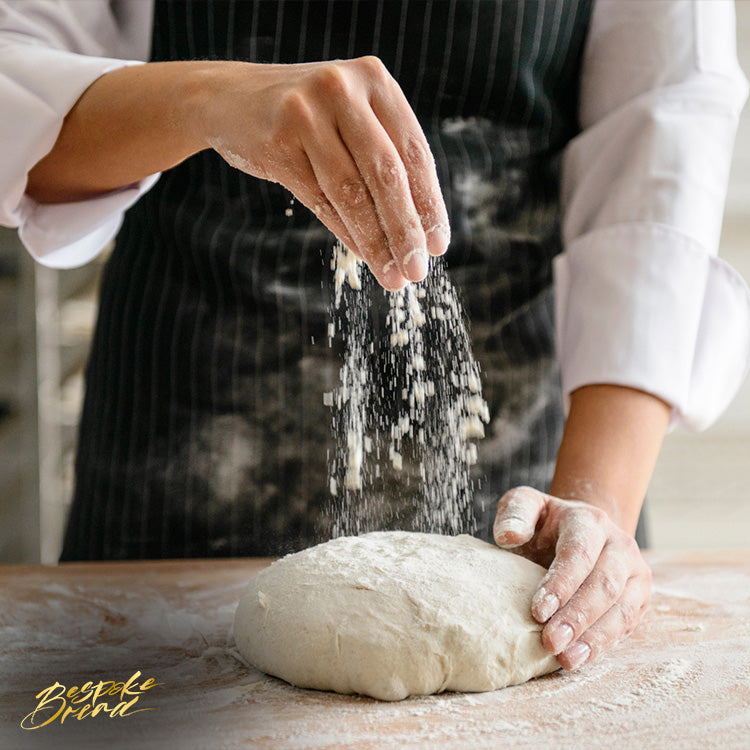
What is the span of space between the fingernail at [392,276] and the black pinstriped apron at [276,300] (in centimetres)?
47

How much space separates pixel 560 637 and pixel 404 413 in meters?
0.46

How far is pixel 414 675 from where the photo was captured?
2.70 feet

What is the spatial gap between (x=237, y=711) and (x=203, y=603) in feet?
1.19

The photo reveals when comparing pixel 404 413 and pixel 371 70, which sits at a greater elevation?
pixel 371 70

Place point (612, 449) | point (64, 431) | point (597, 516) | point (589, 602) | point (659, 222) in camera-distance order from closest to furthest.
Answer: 1. point (589, 602)
2. point (597, 516)
3. point (612, 449)
4. point (659, 222)
5. point (64, 431)

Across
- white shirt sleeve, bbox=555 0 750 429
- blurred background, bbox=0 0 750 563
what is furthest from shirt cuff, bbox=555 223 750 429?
blurred background, bbox=0 0 750 563

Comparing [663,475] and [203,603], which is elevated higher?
[203,603]

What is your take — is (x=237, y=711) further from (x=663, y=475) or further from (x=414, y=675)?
(x=663, y=475)

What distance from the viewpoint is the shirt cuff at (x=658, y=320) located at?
122 cm

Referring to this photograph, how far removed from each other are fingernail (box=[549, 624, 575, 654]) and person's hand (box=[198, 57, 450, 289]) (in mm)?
380

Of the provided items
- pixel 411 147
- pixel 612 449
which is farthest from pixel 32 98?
pixel 612 449

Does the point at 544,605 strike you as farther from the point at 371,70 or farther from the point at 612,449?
the point at 371,70

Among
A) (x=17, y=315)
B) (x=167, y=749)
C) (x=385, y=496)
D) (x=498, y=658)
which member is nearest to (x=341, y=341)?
(x=385, y=496)

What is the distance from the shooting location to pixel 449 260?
1345 millimetres
